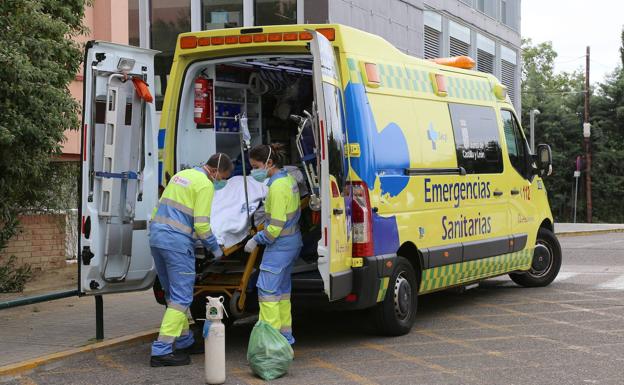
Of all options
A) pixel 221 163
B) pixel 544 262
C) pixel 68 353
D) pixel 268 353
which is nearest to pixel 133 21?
pixel 544 262

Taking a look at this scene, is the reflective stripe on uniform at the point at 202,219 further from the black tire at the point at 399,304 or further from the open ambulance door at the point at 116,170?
the black tire at the point at 399,304

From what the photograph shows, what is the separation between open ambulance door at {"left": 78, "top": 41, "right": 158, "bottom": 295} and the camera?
7.89m

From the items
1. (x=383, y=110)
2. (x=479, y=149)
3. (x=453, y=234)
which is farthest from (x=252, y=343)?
(x=479, y=149)

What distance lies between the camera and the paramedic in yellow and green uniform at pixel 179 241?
7.41 metres

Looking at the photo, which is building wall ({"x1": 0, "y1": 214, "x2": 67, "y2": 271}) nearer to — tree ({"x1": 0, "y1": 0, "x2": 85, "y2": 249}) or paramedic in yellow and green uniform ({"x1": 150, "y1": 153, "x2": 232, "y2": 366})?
tree ({"x1": 0, "y1": 0, "x2": 85, "y2": 249})

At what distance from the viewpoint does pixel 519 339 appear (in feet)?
27.5

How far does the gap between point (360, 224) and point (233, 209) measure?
112cm

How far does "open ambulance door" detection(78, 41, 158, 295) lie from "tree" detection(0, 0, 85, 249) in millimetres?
1528

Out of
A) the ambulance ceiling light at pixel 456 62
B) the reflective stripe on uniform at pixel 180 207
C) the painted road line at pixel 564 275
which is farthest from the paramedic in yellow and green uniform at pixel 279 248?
the painted road line at pixel 564 275

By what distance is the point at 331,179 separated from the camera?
293 inches

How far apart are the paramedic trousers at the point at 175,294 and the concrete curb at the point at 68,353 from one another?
833mm

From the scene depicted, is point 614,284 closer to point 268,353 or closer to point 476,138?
point 476,138

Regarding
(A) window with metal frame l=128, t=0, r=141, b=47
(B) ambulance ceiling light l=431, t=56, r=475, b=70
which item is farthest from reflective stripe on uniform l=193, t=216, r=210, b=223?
(A) window with metal frame l=128, t=0, r=141, b=47

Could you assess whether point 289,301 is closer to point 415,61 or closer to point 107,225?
point 107,225
